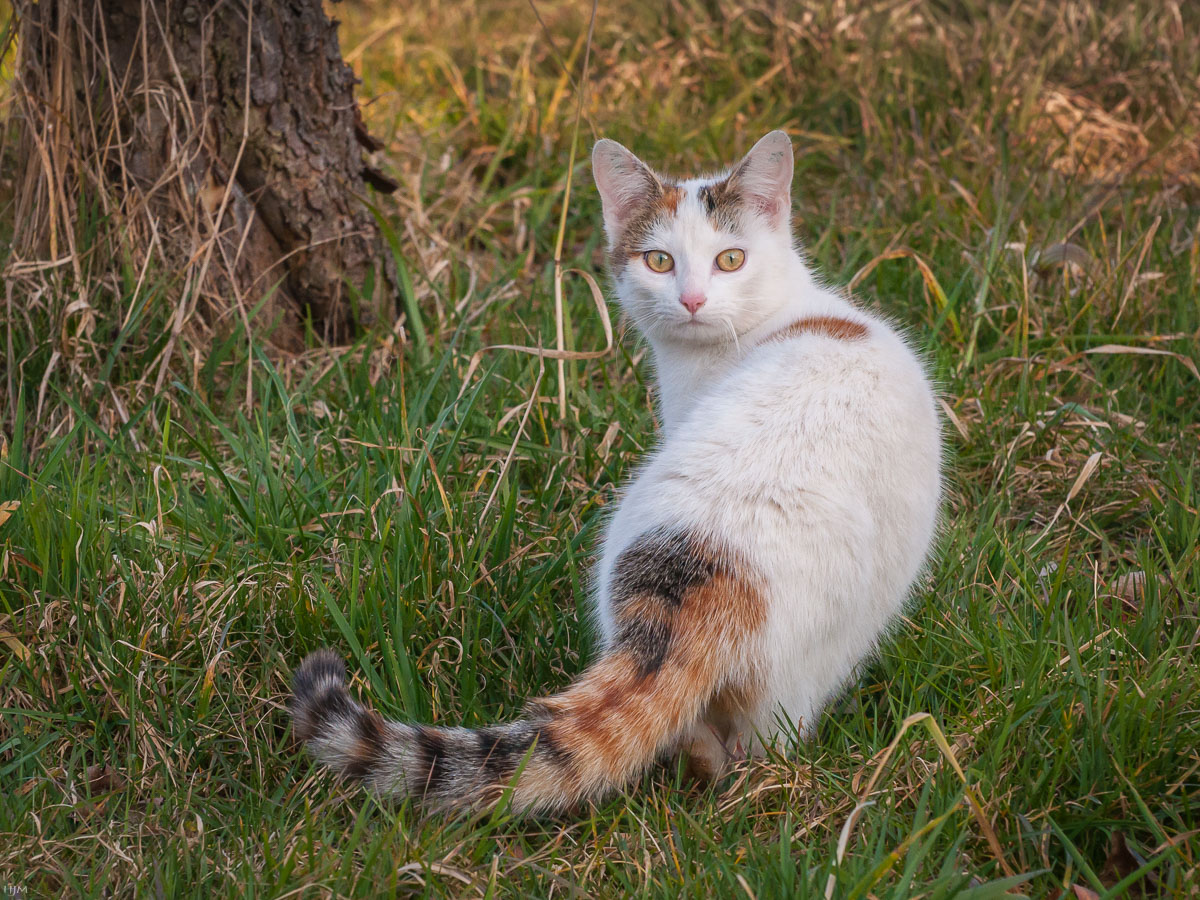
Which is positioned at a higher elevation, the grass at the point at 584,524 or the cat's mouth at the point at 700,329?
the cat's mouth at the point at 700,329

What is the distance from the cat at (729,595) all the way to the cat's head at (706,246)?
33 cm

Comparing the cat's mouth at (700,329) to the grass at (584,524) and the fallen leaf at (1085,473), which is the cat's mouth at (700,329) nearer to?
the grass at (584,524)

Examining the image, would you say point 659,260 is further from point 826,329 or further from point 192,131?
point 192,131

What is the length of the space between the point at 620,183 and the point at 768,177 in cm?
46

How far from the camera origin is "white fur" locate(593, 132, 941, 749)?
7.30ft

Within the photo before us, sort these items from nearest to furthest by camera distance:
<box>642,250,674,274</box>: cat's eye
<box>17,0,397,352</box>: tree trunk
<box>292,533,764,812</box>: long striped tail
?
<box>292,533,764,812</box>: long striped tail
<box>642,250,674,274</box>: cat's eye
<box>17,0,397,352</box>: tree trunk

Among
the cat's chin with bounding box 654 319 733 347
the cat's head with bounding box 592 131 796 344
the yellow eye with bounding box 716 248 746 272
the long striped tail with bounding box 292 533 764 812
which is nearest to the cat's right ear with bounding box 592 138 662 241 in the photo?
the cat's head with bounding box 592 131 796 344

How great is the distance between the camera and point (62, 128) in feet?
12.4

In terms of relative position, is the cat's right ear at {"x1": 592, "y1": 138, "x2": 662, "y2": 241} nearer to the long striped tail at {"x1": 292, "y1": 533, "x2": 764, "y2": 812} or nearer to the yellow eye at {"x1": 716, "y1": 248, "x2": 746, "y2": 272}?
the yellow eye at {"x1": 716, "y1": 248, "x2": 746, "y2": 272}

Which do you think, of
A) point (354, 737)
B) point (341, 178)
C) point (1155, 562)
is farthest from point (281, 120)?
point (1155, 562)

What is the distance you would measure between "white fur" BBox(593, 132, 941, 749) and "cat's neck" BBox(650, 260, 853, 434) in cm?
2

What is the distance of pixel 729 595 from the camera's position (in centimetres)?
→ 219

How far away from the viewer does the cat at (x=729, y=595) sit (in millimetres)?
2182

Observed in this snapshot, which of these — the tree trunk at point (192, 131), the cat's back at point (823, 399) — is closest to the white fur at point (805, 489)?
the cat's back at point (823, 399)
